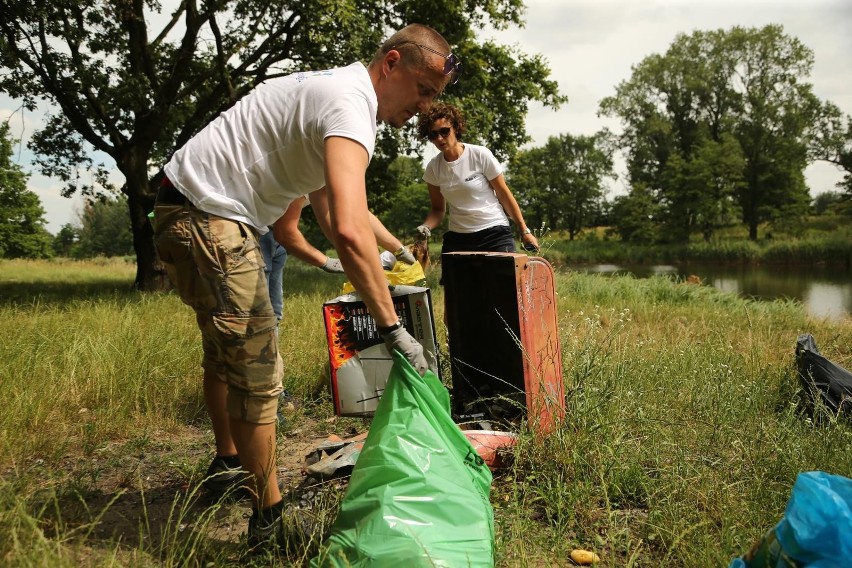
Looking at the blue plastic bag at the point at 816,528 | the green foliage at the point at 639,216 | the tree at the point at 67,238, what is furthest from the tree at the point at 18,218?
the blue plastic bag at the point at 816,528

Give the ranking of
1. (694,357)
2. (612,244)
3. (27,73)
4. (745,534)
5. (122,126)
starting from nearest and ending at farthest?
(745,534) < (694,357) < (27,73) < (122,126) < (612,244)

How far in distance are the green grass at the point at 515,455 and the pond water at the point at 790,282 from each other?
36.7 ft

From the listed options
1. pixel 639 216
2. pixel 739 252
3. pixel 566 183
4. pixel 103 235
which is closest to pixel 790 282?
pixel 739 252

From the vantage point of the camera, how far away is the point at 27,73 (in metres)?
11.1

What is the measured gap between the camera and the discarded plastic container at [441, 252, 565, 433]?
271 centimetres

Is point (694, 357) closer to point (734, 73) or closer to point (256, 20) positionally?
point (256, 20)

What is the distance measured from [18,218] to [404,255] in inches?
1958

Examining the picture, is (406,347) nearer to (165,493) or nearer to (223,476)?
(223,476)

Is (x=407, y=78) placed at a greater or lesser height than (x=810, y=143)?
lesser

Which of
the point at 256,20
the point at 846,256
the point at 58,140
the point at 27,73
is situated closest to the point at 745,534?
the point at 256,20

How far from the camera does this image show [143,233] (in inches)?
484

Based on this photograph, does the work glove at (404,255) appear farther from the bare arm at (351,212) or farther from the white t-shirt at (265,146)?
the bare arm at (351,212)

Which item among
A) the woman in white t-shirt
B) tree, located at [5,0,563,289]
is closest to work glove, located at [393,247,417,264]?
the woman in white t-shirt

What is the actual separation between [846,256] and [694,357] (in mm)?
27374
